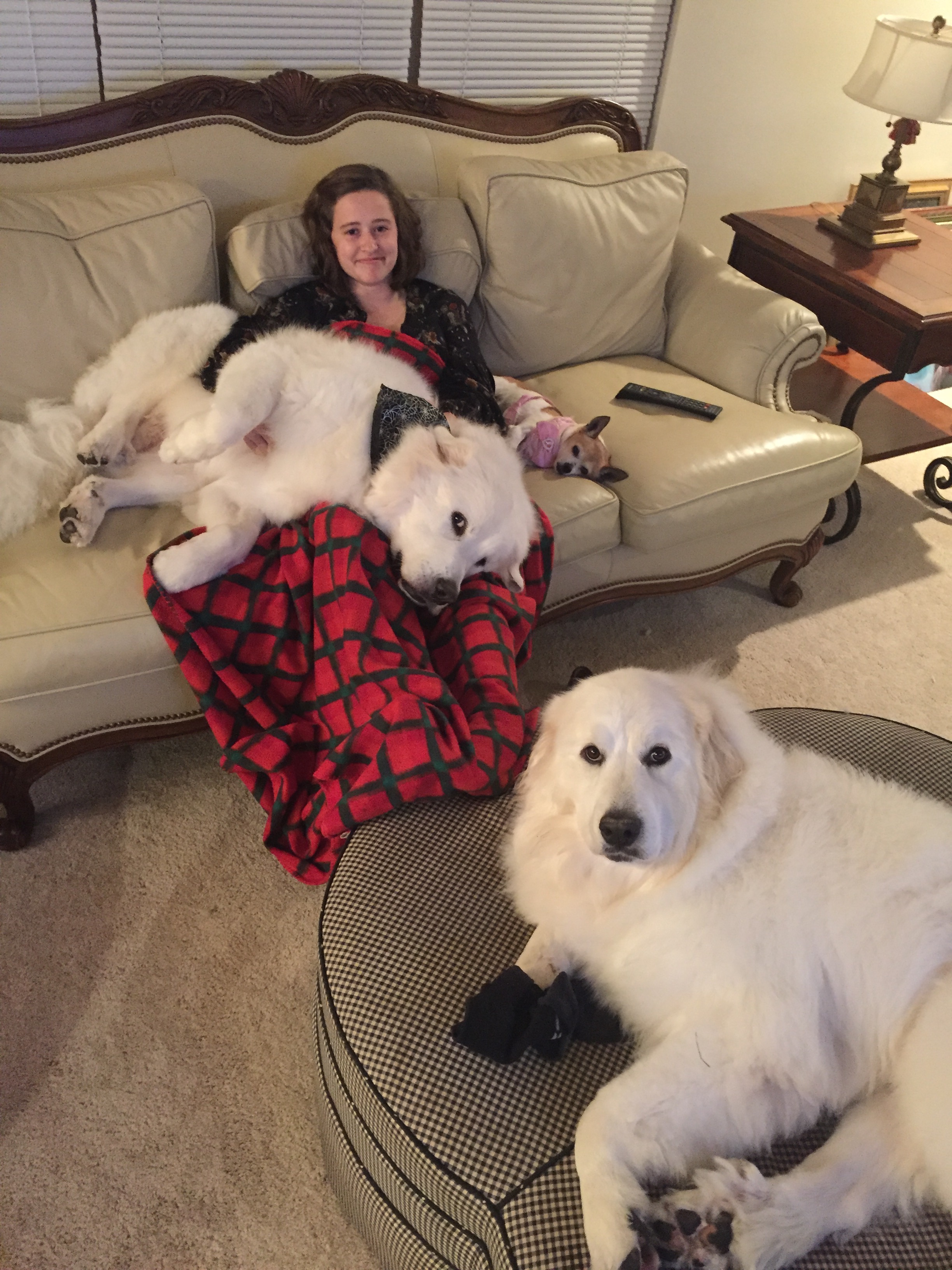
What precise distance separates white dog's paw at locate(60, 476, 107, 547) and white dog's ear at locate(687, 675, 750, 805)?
53.2 inches

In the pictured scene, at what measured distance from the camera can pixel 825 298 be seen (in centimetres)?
319

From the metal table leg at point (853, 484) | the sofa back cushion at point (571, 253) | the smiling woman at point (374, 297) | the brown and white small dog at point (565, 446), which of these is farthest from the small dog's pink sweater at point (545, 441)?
the metal table leg at point (853, 484)

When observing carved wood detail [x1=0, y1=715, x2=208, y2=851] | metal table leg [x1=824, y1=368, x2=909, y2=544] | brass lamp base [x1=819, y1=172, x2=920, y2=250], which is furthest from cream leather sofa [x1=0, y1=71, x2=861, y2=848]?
brass lamp base [x1=819, y1=172, x2=920, y2=250]

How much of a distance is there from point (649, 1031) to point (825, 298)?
277 cm

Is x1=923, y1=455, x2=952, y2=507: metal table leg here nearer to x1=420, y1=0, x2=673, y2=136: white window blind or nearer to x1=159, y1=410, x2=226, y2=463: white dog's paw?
x1=420, y1=0, x2=673, y2=136: white window blind

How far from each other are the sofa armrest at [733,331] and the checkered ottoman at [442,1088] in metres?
1.87

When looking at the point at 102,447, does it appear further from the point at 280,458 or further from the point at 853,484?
the point at 853,484

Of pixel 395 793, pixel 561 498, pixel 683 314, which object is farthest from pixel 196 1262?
pixel 683 314

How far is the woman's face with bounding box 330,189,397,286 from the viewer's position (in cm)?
235

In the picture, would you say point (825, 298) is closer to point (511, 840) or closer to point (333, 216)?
point (333, 216)

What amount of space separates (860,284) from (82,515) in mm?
2596

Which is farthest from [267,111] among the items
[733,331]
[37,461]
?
[733,331]

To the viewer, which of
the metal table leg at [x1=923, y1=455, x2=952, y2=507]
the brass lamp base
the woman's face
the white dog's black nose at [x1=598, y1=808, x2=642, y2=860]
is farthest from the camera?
the metal table leg at [x1=923, y1=455, x2=952, y2=507]

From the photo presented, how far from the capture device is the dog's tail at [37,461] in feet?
6.48
